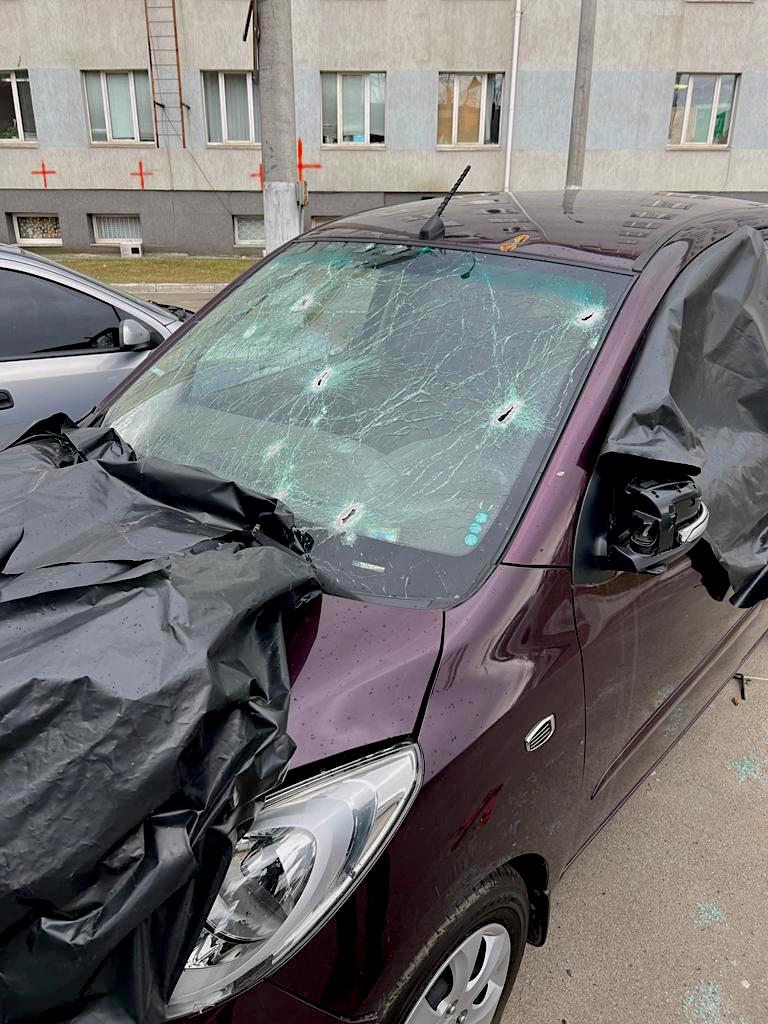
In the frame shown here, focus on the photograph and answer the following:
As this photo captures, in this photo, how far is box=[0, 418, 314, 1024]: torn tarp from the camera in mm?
1080

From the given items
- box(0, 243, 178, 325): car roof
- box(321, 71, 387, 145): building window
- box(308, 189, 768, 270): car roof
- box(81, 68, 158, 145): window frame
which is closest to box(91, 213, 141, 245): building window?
box(81, 68, 158, 145): window frame

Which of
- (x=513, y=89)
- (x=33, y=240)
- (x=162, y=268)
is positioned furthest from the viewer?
(x=33, y=240)

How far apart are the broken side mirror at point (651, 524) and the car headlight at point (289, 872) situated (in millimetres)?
716

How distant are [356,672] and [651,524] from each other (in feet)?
2.36

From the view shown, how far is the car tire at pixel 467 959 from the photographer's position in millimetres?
1405

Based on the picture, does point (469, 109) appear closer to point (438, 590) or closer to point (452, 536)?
point (452, 536)

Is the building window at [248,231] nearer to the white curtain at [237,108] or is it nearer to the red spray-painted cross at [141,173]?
the white curtain at [237,108]

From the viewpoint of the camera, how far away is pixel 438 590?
1591 millimetres

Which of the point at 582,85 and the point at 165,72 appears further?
the point at 165,72

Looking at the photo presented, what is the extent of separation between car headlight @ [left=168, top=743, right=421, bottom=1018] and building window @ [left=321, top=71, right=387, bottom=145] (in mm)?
18135

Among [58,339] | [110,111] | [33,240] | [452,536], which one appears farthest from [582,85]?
[452,536]

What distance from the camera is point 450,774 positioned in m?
1.38

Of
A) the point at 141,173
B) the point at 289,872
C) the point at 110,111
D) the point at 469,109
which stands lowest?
the point at 141,173

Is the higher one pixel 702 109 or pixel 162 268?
pixel 702 109
